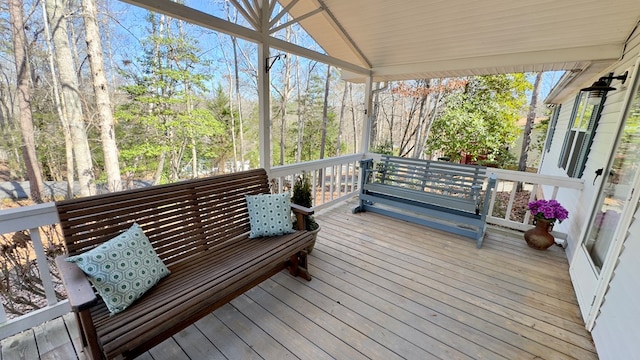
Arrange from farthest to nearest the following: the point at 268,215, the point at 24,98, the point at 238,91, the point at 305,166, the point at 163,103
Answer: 1. the point at 238,91
2. the point at 163,103
3. the point at 24,98
4. the point at 305,166
5. the point at 268,215

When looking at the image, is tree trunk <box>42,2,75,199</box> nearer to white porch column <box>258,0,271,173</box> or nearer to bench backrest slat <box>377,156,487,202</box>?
white porch column <box>258,0,271,173</box>

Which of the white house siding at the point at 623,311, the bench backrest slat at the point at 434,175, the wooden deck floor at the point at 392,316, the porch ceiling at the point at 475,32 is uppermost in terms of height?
the porch ceiling at the point at 475,32

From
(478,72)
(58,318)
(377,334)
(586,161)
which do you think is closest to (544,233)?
(586,161)

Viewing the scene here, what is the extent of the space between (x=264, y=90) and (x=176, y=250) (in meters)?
1.66

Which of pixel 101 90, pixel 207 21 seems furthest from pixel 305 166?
pixel 101 90

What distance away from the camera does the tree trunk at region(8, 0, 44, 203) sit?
5875mm

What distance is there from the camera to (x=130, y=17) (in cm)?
754

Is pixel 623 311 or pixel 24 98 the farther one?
pixel 24 98

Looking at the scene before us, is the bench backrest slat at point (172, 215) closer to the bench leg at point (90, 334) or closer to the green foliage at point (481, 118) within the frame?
the bench leg at point (90, 334)

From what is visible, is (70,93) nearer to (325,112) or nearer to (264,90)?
(264,90)

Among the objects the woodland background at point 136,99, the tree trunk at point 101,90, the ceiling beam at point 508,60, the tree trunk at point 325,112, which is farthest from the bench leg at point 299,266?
the tree trunk at point 325,112

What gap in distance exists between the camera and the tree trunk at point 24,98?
19.3 ft

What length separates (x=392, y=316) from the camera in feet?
6.37

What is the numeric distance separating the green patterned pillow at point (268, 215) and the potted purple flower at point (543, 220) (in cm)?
277
